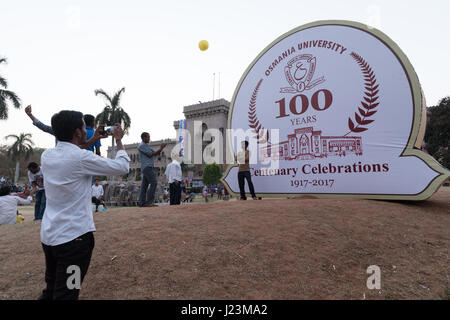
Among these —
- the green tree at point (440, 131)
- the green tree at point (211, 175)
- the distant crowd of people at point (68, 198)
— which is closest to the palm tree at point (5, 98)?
the distant crowd of people at point (68, 198)

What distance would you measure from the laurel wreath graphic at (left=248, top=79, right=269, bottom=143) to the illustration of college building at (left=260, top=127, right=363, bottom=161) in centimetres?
35

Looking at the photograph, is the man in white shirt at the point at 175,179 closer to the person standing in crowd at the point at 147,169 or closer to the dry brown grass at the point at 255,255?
the person standing in crowd at the point at 147,169

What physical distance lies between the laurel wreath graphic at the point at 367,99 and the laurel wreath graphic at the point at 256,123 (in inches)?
97.4

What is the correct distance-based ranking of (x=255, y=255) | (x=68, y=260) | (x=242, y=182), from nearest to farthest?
(x=68, y=260)
(x=255, y=255)
(x=242, y=182)

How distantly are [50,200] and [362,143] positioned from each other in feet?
20.7

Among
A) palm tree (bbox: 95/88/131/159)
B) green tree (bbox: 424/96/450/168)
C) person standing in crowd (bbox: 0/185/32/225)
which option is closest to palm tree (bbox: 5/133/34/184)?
palm tree (bbox: 95/88/131/159)

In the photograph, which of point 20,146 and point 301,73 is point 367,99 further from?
point 20,146

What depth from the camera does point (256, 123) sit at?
8297 millimetres

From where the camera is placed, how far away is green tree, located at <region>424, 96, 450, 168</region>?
25.8 m

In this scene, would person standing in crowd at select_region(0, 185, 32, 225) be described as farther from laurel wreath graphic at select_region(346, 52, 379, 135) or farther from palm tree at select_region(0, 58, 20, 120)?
palm tree at select_region(0, 58, 20, 120)

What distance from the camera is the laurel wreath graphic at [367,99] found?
20.2ft

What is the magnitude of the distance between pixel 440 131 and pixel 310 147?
89.0 feet

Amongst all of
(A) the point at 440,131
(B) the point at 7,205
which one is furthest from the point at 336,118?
(A) the point at 440,131

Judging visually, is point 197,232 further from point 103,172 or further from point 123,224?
point 103,172
